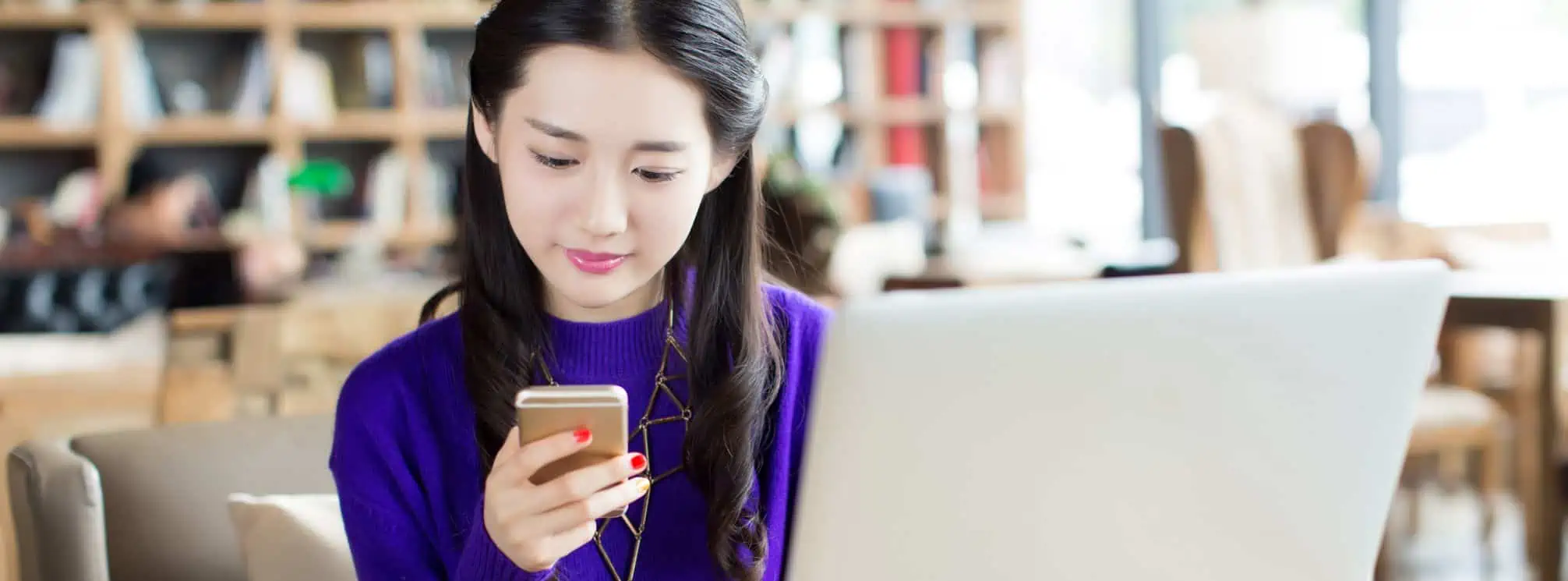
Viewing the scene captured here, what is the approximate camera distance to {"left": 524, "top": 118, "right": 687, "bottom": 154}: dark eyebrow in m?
0.96

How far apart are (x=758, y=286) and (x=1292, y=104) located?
15.6 ft

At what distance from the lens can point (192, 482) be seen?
1322 millimetres

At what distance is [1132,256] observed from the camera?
4480mm

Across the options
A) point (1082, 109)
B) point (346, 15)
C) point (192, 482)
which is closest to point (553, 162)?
point (192, 482)

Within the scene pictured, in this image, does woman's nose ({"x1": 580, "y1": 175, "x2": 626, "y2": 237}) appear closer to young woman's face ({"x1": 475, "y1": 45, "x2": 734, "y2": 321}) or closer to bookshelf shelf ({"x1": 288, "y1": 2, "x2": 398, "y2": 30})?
young woman's face ({"x1": 475, "y1": 45, "x2": 734, "y2": 321})

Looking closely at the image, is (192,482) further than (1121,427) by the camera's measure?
Yes

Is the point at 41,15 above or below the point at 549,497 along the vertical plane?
above

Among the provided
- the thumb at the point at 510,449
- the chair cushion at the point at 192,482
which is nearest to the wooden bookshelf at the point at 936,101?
the chair cushion at the point at 192,482

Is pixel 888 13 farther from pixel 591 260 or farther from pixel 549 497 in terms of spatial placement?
pixel 549 497

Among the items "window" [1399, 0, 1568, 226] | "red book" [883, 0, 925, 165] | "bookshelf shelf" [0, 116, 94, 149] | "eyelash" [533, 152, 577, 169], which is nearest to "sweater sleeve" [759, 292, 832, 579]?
"eyelash" [533, 152, 577, 169]

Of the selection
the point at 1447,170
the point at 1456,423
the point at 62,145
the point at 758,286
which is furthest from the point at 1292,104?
the point at 758,286

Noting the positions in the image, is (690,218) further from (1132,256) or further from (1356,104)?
(1356,104)

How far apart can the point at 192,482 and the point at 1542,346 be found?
7.11 feet

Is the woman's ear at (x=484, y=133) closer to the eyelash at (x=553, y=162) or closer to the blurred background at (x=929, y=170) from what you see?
the eyelash at (x=553, y=162)
